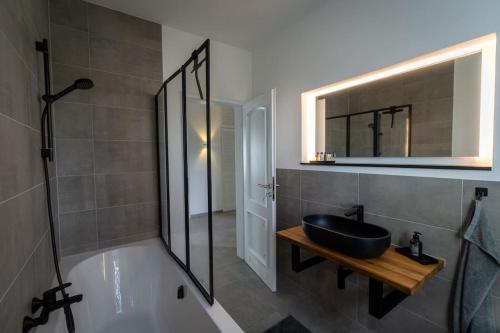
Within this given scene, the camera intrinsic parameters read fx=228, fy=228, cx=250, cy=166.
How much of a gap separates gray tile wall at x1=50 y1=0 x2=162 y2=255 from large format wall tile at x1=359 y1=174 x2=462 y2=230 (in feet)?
6.62

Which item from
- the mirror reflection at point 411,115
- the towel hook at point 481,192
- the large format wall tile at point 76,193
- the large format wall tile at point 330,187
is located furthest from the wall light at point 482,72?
the large format wall tile at point 76,193

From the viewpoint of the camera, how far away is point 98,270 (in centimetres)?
200

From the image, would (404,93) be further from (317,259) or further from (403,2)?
(317,259)

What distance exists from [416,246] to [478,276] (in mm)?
279

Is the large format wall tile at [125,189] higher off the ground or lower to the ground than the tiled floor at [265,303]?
higher

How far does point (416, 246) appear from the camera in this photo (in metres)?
1.38

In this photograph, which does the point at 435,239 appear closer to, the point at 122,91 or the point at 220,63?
the point at 220,63

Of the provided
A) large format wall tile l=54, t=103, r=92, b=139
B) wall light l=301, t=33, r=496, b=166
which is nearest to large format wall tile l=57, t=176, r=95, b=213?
large format wall tile l=54, t=103, r=92, b=139

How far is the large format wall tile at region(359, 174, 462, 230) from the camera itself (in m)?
1.30

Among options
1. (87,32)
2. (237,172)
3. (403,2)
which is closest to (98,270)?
(237,172)

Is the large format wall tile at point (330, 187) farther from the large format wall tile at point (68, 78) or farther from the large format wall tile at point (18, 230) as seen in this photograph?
the large format wall tile at point (68, 78)

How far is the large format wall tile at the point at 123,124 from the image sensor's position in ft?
6.87

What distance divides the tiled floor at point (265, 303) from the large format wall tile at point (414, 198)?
973 millimetres

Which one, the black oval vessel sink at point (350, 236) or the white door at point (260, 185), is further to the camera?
A: the white door at point (260, 185)
